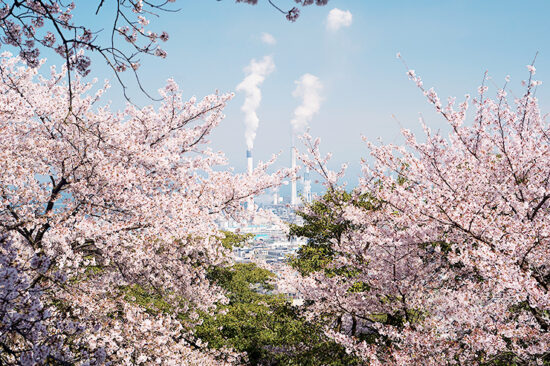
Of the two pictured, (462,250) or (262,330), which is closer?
(462,250)

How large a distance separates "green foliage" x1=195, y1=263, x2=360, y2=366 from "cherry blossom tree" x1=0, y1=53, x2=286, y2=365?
295cm

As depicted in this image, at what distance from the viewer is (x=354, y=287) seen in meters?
8.96

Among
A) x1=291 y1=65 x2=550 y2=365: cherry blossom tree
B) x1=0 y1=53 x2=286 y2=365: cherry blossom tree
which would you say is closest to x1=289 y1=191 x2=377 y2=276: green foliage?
x1=291 y1=65 x2=550 y2=365: cherry blossom tree

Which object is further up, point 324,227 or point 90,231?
Result: point 324,227

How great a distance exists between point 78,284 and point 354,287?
20.8ft

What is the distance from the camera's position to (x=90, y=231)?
4766 millimetres

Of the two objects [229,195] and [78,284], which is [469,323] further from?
[78,284]

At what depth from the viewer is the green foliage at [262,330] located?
874cm

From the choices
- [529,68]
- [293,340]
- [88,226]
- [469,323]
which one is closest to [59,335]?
[88,226]

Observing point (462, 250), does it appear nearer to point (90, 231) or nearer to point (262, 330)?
point (90, 231)

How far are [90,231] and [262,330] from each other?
908 centimetres

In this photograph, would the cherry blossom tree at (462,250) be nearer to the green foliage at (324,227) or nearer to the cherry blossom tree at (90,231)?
the green foliage at (324,227)

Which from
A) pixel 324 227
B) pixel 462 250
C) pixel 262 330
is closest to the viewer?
pixel 462 250

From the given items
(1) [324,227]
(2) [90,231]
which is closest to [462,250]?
(2) [90,231]
